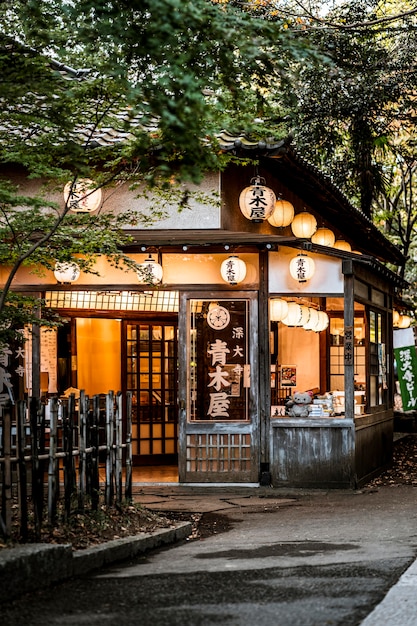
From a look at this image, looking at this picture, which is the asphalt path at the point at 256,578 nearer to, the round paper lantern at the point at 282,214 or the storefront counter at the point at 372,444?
the storefront counter at the point at 372,444

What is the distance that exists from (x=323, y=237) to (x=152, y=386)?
494cm

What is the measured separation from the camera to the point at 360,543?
35.2 ft

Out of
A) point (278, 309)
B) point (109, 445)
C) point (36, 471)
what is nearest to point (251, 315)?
point (278, 309)

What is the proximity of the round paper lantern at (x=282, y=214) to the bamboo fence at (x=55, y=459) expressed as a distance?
622 centimetres

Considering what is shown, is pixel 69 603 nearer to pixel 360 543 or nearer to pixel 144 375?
pixel 360 543

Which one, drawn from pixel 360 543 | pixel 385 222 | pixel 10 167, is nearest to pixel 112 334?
pixel 10 167

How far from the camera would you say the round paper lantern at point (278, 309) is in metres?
17.0

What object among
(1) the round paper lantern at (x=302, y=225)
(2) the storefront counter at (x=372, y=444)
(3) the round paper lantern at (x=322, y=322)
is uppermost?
(1) the round paper lantern at (x=302, y=225)

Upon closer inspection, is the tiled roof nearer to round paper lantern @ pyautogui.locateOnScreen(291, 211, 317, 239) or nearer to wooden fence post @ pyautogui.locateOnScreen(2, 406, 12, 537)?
round paper lantern @ pyautogui.locateOnScreen(291, 211, 317, 239)

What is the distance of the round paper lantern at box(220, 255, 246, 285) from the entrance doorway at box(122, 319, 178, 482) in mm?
4627

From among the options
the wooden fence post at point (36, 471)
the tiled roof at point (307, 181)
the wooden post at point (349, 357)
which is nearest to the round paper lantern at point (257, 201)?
the tiled roof at point (307, 181)

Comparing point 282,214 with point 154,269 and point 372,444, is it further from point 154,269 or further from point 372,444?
point 372,444

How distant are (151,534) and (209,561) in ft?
4.73

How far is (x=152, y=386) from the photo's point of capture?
20.7 m
